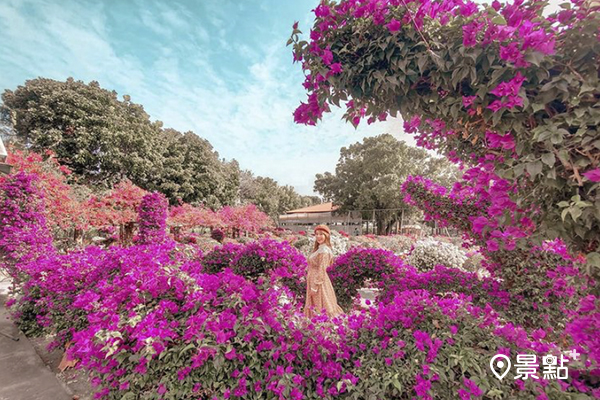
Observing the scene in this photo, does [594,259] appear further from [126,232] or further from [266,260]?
[126,232]

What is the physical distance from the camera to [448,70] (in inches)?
56.2

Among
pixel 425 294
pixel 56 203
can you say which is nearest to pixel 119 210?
pixel 56 203

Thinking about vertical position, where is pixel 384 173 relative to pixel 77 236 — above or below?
above

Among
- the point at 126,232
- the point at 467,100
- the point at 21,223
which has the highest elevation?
the point at 467,100

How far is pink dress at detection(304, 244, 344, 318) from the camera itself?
401 cm

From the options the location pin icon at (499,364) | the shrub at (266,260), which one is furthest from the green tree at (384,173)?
the location pin icon at (499,364)

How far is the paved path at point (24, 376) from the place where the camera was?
2588 mm

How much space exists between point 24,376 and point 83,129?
1642 cm

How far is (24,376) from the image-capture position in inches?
114

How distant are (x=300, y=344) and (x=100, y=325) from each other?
4.48 feet

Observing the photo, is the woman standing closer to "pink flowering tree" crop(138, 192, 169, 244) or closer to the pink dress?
the pink dress

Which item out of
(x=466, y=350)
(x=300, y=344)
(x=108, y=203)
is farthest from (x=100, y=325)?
(x=108, y=203)

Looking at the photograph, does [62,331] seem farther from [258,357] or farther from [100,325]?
[258,357]

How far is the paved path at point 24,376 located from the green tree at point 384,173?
20369 millimetres
